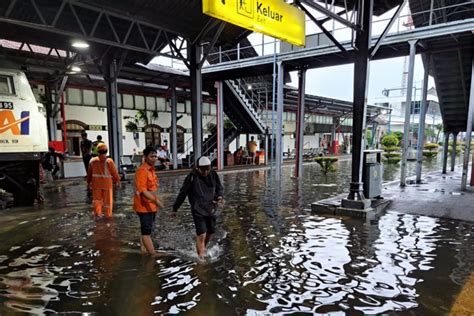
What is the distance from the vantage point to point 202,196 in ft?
14.8

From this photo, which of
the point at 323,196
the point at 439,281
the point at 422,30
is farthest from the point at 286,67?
the point at 439,281

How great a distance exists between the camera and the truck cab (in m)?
7.21

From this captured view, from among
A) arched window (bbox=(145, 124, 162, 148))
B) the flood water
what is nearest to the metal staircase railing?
arched window (bbox=(145, 124, 162, 148))

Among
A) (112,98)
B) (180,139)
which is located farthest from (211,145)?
(112,98)

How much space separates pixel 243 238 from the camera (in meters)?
5.67

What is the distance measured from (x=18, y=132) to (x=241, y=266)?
6279 mm

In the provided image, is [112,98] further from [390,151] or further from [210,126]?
[390,151]

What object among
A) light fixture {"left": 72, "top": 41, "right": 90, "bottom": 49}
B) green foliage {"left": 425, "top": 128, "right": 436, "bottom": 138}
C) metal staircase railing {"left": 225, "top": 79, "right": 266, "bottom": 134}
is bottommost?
green foliage {"left": 425, "top": 128, "right": 436, "bottom": 138}

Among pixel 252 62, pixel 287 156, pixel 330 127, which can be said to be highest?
pixel 252 62

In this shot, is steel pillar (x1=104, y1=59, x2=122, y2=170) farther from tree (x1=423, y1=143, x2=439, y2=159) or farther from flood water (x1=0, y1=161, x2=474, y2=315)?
tree (x1=423, y1=143, x2=439, y2=159)

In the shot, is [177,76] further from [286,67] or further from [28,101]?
[28,101]

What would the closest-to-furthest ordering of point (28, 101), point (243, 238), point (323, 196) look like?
1. point (243, 238)
2. point (28, 101)
3. point (323, 196)

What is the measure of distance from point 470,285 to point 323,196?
20.2ft

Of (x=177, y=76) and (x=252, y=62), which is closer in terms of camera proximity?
(x=252, y=62)
